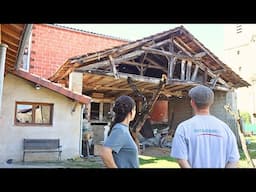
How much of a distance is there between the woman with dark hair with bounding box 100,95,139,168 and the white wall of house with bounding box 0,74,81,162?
6011mm

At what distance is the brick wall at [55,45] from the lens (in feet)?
40.6

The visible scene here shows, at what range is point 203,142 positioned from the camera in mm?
1812

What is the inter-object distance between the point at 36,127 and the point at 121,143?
20.3 ft

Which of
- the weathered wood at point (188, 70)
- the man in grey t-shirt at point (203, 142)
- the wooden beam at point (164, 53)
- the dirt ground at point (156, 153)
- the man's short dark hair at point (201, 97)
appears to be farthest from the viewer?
the weathered wood at point (188, 70)

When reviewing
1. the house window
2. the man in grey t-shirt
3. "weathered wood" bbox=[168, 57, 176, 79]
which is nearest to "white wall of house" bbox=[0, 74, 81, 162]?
the house window

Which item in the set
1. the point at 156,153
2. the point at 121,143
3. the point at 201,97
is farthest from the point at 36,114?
the point at 201,97

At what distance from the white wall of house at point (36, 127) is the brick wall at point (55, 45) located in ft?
14.4

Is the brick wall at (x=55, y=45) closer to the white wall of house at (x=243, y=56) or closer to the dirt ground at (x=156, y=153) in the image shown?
the dirt ground at (x=156, y=153)

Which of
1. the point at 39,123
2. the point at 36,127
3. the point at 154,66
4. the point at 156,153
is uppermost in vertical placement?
the point at 154,66

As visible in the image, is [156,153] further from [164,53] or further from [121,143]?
[121,143]

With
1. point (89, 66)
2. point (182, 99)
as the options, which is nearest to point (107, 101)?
point (182, 99)

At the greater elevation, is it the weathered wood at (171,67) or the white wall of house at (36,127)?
the weathered wood at (171,67)

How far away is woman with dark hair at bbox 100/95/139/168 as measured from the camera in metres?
1.86

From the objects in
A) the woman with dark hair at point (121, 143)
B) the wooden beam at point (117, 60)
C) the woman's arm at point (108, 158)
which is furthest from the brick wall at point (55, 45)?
the woman's arm at point (108, 158)
